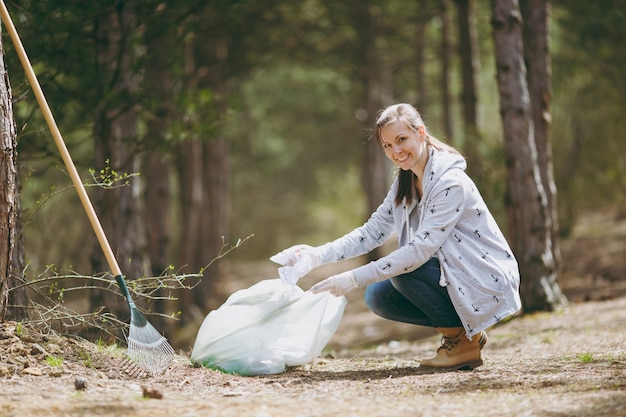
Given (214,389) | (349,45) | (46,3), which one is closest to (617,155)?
(349,45)

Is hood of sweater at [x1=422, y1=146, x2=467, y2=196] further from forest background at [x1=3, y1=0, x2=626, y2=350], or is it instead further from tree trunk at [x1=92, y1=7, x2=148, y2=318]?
tree trunk at [x1=92, y1=7, x2=148, y2=318]

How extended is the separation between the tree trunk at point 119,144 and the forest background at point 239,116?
0.02m

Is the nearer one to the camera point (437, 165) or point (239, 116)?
point (437, 165)

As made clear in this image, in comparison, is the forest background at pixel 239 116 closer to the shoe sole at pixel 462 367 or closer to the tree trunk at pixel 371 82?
the tree trunk at pixel 371 82

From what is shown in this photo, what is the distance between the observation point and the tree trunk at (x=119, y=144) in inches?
262

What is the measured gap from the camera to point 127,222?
282 inches

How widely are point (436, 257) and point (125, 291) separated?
1.58m

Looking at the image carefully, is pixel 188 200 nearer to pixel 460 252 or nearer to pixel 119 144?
pixel 119 144

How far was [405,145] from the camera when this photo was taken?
4082 millimetres

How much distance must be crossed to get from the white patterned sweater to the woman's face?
0.07 meters

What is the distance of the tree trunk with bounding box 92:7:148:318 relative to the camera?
21.9 ft

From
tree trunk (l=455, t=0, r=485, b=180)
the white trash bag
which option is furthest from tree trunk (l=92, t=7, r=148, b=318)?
tree trunk (l=455, t=0, r=485, b=180)

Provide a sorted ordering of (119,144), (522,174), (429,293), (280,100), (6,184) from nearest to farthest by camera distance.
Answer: (6,184) < (429,293) < (119,144) < (522,174) < (280,100)

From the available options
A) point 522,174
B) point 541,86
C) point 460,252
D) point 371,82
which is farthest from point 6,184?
point 371,82
